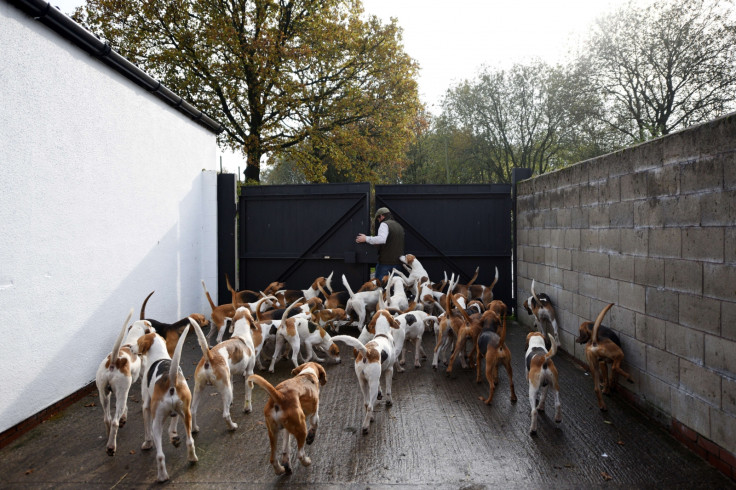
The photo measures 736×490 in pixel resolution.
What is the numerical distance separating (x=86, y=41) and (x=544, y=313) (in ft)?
22.9

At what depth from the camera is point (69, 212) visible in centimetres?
541

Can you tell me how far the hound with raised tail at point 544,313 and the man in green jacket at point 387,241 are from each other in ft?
9.64

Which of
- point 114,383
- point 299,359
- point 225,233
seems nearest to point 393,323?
point 299,359

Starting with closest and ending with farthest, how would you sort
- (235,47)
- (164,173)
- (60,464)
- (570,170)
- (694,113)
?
(60,464) < (570,170) < (164,173) < (235,47) < (694,113)

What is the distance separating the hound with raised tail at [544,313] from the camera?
761 cm

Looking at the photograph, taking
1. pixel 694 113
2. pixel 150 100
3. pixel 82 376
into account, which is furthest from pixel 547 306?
pixel 694 113

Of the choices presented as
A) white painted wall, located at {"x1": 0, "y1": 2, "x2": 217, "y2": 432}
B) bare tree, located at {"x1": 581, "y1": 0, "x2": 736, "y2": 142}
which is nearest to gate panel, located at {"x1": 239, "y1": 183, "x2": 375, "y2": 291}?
white painted wall, located at {"x1": 0, "y1": 2, "x2": 217, "y2": 432}

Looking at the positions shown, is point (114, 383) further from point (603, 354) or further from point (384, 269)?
point (384, 269)

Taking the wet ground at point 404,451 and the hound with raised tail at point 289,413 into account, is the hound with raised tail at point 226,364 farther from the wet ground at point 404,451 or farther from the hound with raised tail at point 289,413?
the hound with raised tail at point 289,413

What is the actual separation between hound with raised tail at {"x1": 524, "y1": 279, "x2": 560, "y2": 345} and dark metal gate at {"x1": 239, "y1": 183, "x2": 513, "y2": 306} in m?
2.57

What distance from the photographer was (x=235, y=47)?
58.6 feet

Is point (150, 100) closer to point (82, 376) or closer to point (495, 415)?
point (82, 376)

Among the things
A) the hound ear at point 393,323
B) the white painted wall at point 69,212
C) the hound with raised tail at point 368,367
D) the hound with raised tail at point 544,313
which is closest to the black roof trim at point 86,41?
the white painted wall at point 69,212

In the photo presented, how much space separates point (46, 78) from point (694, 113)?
24.4 metres
